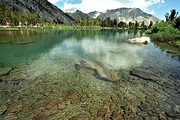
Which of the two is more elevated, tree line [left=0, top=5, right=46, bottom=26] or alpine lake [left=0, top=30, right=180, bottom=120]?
tree line [left=0, top=5, right=46, bottom=26]

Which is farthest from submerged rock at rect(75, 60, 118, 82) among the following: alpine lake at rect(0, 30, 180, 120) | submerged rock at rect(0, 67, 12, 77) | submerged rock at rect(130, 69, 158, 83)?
submerged rock at rect(0, 67, 12, 77)

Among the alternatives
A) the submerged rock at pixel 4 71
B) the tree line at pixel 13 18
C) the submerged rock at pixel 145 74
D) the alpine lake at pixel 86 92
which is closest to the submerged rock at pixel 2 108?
the alpine lake at pixel 86 92

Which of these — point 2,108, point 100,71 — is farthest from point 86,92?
point 2,108

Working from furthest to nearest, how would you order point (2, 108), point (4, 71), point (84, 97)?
1. point (4, 71)
2. point (84, 97)
3. point (2, 108)

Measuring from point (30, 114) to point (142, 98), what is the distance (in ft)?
Answer: 42.2

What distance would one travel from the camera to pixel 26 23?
158125mm

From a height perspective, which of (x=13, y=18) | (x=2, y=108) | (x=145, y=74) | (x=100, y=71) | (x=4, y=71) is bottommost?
(x=2, y=108)

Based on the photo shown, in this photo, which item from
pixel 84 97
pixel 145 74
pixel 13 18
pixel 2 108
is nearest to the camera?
pixel 2 108

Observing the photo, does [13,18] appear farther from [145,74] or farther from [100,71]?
[145,74]

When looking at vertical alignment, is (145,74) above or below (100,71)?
below

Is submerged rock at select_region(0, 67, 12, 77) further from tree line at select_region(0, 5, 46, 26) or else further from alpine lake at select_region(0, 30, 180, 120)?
tree line at select_region(0, 5, 46, 26)

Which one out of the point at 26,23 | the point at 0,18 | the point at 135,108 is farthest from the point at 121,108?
the point at 26,23

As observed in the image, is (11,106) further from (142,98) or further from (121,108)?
(142,98)

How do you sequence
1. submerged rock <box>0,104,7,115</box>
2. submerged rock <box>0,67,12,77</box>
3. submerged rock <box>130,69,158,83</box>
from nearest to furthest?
1. submerged rock <box>0,104,7,115</box>
2. submerged rock <box>0,67,12,77</box>
3. submerged rock <box>130,69,158,83</box>
